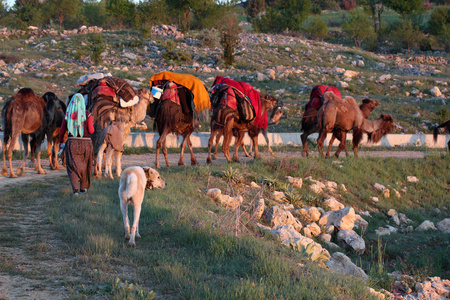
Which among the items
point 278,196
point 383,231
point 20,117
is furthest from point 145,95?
point 383,231

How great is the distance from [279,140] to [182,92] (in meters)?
7.94

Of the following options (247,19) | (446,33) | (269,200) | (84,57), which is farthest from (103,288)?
(247,19)

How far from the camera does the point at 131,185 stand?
680 centimetres

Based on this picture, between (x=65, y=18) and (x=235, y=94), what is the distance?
53.8 meters

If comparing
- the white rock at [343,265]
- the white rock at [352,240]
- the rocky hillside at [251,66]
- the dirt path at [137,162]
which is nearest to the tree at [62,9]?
the rocky hillside at [251,66]

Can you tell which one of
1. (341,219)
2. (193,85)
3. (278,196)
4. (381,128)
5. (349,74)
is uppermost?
(349,74)

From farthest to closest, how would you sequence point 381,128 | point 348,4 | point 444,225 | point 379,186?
point 348,4, point 381,128, point 379,186, point 444,225

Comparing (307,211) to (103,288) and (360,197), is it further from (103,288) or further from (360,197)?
(103,288)

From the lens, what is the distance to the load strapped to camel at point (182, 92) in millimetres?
13219

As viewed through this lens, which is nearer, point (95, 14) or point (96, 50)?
point (96, 50)

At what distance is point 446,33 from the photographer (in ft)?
179

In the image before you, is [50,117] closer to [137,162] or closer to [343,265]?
[137,162]

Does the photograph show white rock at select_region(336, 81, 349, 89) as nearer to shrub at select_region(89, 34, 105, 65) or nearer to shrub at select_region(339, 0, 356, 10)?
shrub at select_region(89, 34, 105, 65)

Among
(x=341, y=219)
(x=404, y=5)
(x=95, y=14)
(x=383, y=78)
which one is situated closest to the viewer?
(x=341, y=219)
